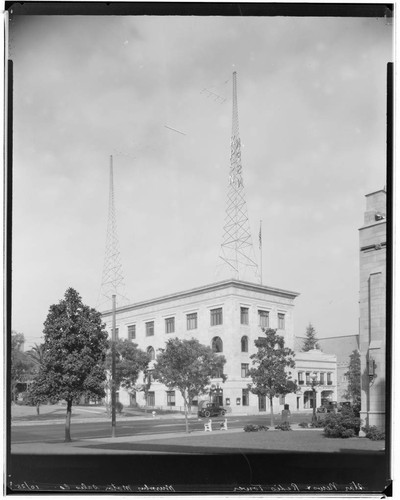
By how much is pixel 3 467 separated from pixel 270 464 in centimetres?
701

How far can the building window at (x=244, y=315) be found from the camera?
25.7 meters

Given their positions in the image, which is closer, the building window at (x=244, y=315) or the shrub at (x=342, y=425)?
the shrub at (x=342, y=425)

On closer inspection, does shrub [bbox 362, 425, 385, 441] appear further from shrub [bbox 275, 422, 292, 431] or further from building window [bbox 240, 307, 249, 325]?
building window [bbox 240, 307, 249, 325]

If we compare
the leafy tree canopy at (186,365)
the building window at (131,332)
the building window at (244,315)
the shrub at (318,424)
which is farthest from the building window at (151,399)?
the shrub at (318,424)

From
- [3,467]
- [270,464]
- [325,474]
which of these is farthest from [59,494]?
[325,474]

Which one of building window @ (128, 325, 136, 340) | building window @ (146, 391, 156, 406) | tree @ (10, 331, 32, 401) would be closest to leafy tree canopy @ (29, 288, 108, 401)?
tree @ (10, 331, 32, 401)

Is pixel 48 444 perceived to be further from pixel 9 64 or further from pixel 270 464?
pixel 9 64

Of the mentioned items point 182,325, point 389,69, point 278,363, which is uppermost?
point 389,69

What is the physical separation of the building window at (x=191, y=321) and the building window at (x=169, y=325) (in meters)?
0.64

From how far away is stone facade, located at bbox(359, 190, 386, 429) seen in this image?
19250 mm

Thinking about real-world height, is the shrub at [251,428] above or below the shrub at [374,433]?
below

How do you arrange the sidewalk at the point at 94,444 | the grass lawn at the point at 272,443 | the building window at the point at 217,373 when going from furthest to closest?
the building window at the point at 217,373, the grass lawn at the point at 272,443, the sidewalk at the point at 94,444

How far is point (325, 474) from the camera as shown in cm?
1625

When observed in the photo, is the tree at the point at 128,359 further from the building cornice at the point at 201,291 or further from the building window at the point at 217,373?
the building window at the point at 217,373
